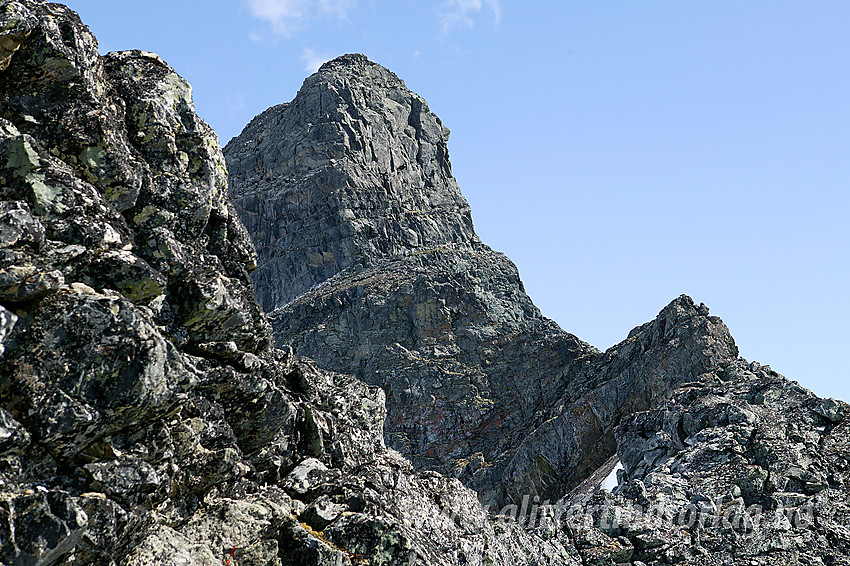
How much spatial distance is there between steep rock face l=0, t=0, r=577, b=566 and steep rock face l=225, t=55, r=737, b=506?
1834 inches

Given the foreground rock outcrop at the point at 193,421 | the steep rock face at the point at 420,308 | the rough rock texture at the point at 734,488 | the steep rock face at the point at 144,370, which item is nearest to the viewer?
the steep rock face at the point at 144,370

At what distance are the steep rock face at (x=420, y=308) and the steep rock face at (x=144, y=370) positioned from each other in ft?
153

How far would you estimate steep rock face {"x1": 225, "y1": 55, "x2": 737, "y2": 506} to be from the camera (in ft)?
227

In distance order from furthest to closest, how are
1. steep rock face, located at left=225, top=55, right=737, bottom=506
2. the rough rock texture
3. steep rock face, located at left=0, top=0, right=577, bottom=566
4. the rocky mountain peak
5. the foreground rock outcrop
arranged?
the rocky mountain peak, steep rock face, located at left=225, top=55, right=737, bottom=506, the rough rock texture, the foreground rock outcrop, steep rock face, located at left=0, top=0, right=577, bottom=566

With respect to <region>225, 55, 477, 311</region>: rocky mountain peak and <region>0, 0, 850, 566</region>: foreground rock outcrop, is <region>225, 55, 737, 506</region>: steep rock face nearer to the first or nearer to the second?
<region>225, 55, 477, 311</region>: rocky mountain peak

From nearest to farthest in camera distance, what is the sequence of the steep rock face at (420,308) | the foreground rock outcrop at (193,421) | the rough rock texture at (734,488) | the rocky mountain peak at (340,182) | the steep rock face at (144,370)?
the steep rock face at (144,370)
the foreground rock outcrop at (193,421)
the rough rock texture at (734,488)
the steep rock face at (420,308)
the rocky mountain peak at (340,182)

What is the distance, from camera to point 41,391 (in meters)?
14.2

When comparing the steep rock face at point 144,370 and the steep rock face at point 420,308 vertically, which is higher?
the steep rock face at point 420,308

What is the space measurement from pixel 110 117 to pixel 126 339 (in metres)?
6.60

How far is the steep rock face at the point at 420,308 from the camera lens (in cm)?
6931

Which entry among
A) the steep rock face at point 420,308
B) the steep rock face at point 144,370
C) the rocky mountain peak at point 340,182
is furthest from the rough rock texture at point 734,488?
the rocky mountain peak at point 340,182

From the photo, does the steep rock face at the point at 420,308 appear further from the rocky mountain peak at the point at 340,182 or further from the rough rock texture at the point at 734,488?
the rough rock texture at the point at 734,488

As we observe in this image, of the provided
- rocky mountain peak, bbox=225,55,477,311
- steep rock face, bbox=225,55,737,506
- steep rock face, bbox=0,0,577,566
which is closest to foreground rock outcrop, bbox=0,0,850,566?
steep rock face, bbox=0,0,577,566

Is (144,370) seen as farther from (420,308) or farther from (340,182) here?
(340,182)
